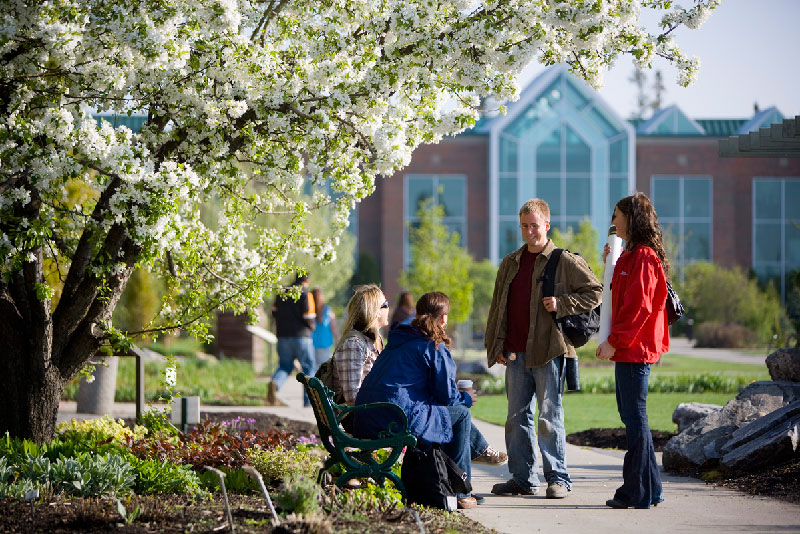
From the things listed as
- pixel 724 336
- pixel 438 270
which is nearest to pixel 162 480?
pixel 438 270

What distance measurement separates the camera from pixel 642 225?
6.32 m

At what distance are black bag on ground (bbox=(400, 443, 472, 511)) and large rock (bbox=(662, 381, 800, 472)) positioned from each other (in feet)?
8.36

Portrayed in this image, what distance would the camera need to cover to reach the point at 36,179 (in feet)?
21.0

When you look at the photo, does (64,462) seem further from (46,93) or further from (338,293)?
(338,293)

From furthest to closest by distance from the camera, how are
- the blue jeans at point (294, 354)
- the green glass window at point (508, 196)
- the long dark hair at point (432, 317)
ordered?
the green glass window at point (508, 196) → the blue jeans at point (294, 354) → the long dark hair at point (432, 317)

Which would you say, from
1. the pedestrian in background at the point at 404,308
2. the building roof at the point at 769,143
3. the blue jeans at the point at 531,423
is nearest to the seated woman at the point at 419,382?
the blue jeans at the point at 531,423

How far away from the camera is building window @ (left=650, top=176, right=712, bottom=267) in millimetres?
49406

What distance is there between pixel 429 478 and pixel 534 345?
4.24 ft

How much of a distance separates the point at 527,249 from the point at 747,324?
105ft

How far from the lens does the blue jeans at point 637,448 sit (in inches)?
244

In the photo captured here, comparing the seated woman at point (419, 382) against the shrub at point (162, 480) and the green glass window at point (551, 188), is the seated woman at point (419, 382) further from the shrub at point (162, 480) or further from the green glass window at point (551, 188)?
the green glass window at point (551, 188)

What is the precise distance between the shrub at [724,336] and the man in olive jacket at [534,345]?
2980cm

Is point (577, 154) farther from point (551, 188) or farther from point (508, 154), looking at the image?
point (508, 154)

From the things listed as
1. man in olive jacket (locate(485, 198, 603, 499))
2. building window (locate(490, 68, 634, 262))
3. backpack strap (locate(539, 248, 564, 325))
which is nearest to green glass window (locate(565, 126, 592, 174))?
building window (locate(490, 68, 634, 262))
